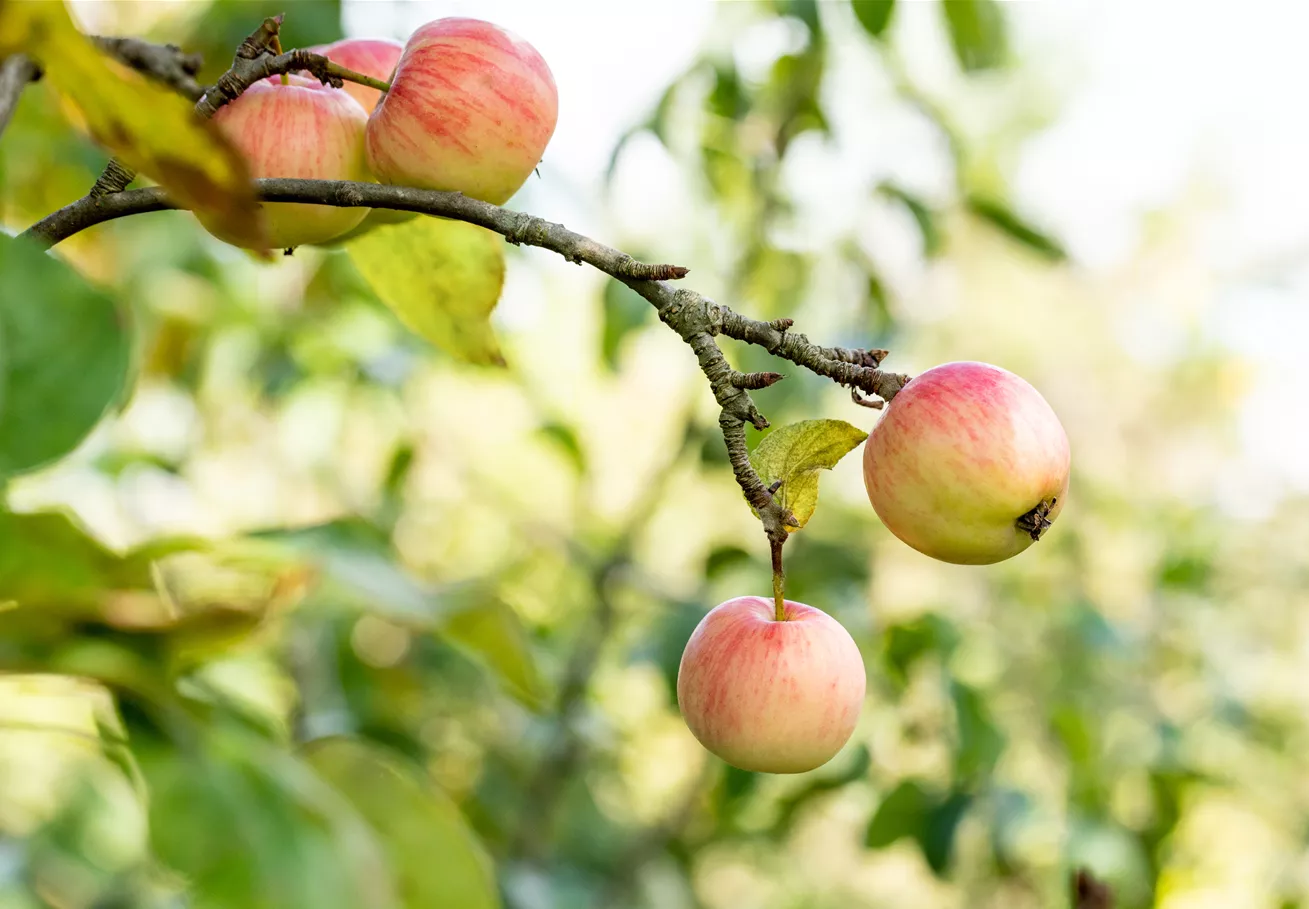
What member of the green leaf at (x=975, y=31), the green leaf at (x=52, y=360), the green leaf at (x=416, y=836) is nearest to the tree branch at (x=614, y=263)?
the green leaf at (x=52, y=360)

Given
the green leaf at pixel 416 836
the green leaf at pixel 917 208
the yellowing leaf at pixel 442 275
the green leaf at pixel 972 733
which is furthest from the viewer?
the green leaf at pixel 917 208

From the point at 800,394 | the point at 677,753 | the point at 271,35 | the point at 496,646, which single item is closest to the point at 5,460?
the point at 271,35

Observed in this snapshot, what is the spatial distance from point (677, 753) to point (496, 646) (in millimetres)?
2008

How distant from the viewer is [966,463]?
0.45 m

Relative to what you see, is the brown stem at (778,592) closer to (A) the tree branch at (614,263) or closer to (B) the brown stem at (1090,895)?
(A) the tree branch at (614,263)

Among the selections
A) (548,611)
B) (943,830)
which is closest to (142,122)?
(943,830)

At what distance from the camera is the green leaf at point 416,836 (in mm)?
792

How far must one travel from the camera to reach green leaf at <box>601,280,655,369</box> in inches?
45.8

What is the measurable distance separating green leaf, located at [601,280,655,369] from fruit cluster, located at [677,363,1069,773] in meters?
0.71

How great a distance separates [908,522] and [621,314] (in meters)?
0.74

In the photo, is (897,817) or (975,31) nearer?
(975,31)

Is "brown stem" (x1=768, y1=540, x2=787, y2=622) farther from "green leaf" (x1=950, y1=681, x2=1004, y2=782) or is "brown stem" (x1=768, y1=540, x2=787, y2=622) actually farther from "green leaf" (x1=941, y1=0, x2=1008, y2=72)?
"green leaf" (x1=941, y1=0, x2=1008, y2=72)

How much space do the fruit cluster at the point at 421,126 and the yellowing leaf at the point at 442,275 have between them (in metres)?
0.05

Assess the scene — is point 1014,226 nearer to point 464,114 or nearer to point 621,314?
point 621,314
